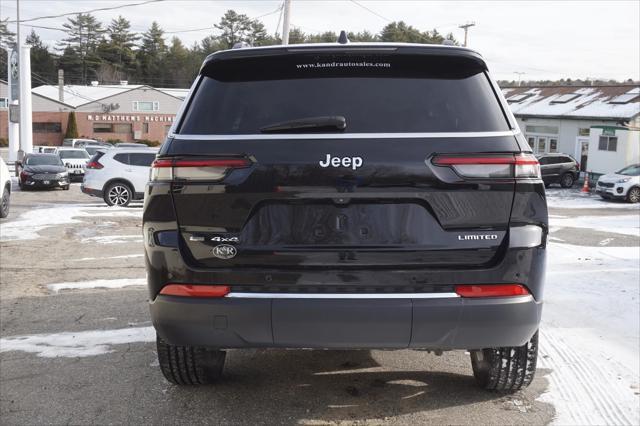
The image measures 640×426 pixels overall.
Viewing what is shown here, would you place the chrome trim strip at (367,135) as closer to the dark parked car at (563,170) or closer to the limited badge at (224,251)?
the limited badge at (224,251)

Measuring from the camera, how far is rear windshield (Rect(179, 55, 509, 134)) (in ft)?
9.37

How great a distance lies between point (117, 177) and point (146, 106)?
49.8m

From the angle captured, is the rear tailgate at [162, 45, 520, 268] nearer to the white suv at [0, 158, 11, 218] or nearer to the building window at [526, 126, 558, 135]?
the white suv at [0, 158, 11, 218]

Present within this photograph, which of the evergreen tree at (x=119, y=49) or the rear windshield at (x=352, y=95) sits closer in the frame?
the rear windshield at (x=352, y=95)

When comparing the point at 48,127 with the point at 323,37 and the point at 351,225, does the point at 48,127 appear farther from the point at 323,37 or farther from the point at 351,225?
the point at 351,225

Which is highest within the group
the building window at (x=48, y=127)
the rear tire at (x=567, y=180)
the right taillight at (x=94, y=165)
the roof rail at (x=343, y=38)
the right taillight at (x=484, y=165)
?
the building window at (x=48, y=127)

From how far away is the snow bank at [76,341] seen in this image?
15.6 ft

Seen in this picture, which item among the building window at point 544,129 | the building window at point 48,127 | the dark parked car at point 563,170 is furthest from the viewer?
the building window at point 48,127

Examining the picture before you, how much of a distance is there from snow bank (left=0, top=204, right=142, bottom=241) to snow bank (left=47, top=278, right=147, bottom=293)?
4035 millimetres

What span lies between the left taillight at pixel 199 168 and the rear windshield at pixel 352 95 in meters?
0.15

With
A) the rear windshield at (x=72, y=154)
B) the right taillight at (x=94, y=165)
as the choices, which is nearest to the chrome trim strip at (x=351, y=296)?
the right taillight at (x=94, y=165)

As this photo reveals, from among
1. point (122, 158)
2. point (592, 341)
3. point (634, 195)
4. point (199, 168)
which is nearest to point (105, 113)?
point (122, 158)

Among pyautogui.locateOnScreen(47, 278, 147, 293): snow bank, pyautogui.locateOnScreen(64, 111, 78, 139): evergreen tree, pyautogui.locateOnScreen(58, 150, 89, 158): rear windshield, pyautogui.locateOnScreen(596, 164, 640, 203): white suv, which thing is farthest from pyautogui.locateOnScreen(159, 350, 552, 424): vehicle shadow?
pyautogui.locateOnScreen(64, 111, 78, 139): evergreen tree

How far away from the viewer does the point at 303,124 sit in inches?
111
